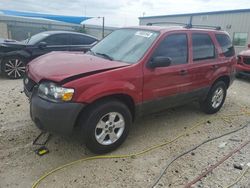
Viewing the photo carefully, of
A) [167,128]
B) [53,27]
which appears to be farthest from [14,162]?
[53,27]

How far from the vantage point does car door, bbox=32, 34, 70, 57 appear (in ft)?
24.6

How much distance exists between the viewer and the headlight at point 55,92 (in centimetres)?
288

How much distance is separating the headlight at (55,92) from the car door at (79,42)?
5193 millimetres

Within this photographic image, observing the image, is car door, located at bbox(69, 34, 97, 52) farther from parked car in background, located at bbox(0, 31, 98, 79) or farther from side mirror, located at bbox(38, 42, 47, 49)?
side mirror, located at bbox(38, 42, 47, 49)

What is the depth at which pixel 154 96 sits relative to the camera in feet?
12.5

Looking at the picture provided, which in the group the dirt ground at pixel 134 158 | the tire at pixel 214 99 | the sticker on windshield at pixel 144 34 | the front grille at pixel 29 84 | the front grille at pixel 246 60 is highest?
the sticker on windshield at pixel 144 34

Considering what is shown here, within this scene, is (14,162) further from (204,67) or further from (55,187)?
(204,67)

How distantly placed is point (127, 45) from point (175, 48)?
32.5 inches

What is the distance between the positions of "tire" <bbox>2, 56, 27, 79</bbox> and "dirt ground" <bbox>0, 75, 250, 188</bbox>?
264 cm

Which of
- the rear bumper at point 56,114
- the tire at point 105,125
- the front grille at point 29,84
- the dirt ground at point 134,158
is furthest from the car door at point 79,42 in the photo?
the rear bumper at point 56,114

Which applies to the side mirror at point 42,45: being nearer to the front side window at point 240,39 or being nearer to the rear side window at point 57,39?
the rear side window at point 57,39

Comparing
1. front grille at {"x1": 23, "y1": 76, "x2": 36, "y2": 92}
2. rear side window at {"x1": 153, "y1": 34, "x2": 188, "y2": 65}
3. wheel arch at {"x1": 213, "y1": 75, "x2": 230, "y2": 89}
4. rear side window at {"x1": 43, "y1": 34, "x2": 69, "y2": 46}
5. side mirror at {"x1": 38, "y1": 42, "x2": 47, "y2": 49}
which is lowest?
wheel arch at {"x1": 213, "y1": 75, "x2": 230, "y2": 89}

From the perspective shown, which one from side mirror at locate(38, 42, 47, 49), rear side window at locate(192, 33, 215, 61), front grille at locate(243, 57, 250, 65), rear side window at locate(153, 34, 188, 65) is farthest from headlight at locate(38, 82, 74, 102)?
front grille at locate(243, 57, 250, 65)

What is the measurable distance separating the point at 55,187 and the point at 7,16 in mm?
20164
